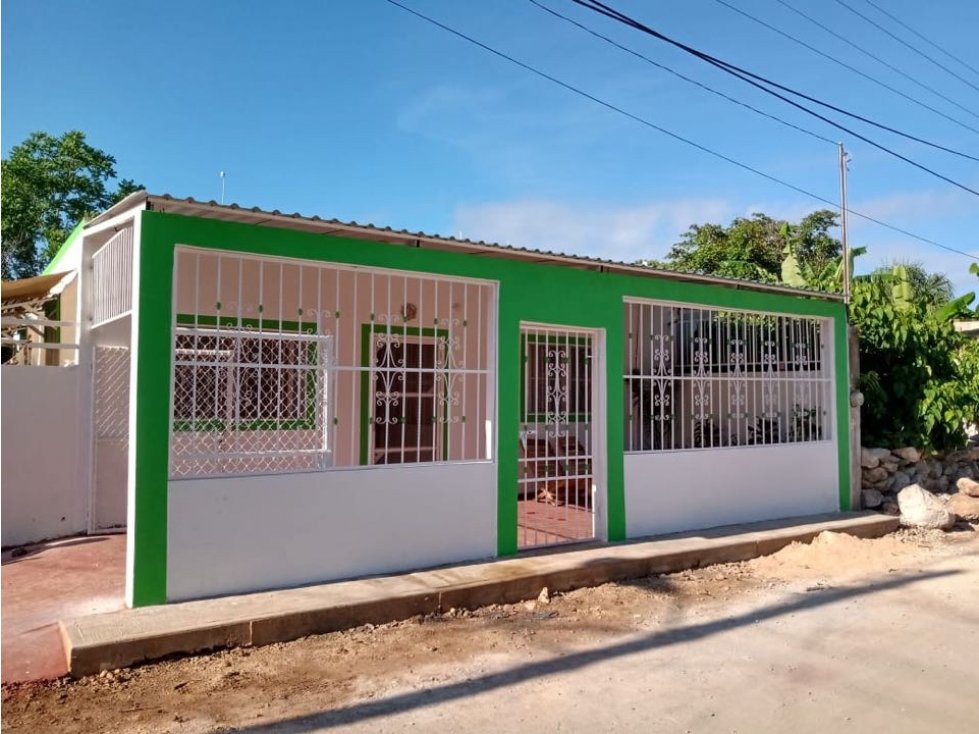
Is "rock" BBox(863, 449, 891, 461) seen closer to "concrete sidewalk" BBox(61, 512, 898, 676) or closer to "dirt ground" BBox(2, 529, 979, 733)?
"concrete sidewalk" BBox(61, 512, 898, 676)

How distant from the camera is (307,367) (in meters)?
5.43

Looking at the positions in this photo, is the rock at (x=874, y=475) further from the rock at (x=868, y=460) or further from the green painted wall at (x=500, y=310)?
the green painted wall at (x=500, y=310)

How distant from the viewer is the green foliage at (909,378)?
10086 mm

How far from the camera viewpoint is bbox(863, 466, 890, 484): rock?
9852 millimetres

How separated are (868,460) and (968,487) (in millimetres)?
1530

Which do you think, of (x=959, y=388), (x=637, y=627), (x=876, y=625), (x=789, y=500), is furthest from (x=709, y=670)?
(x=959, y=388)

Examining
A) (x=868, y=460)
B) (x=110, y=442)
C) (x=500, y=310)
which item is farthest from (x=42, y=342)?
(x=868, y=460)

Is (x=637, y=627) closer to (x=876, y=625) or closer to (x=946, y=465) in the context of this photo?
(x=876, y=625)

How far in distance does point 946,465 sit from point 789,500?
3.67 metres

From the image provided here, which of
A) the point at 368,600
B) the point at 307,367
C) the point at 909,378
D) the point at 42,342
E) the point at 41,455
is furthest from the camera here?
the point at 909,378

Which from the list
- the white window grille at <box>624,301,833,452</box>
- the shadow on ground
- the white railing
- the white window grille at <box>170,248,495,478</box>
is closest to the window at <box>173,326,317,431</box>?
the white window grille at <box>170,248,495,478</box>

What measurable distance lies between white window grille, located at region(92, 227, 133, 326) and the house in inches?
1.7

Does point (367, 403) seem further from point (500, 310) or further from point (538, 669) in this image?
point (538, 669)

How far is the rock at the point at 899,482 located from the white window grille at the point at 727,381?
144 centimetres
